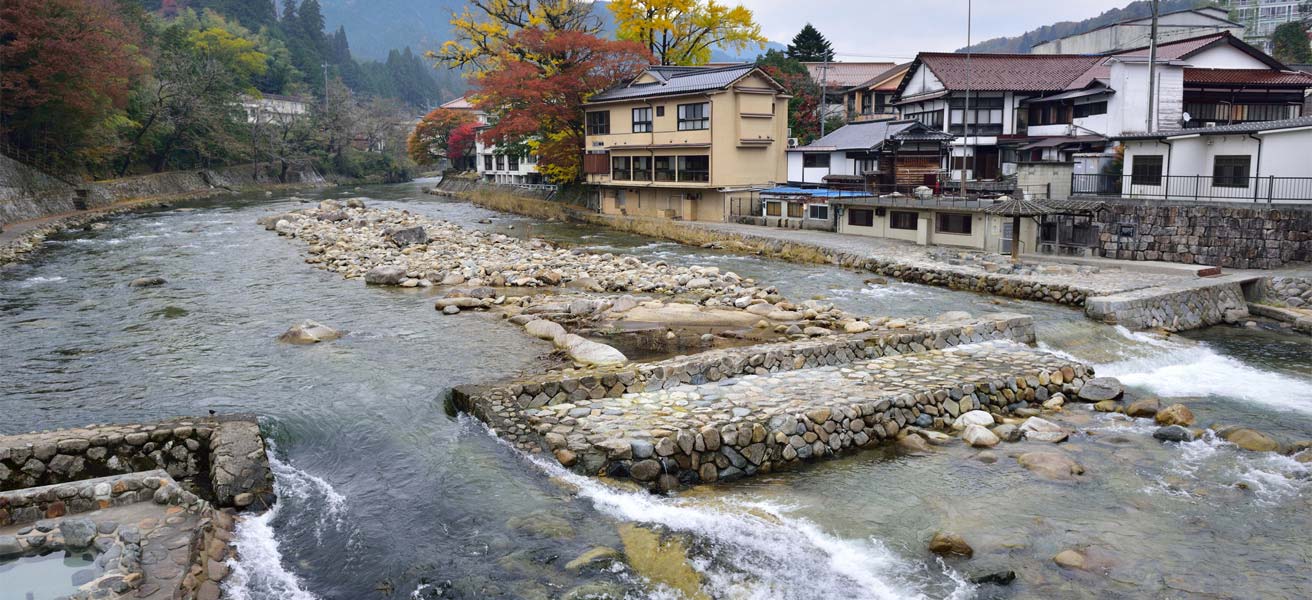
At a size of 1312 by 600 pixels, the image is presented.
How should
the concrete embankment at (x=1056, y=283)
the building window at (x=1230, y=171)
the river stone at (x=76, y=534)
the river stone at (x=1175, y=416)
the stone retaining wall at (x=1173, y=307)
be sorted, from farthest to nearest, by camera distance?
1. the building window at (x=1230, y=171)
2. the concrete embankment at (x=1056, y=283)
3. the stone retaining wall at (x=1173, y=307)
4. the river stone at (x=1175, y=416)
5. the river stone at (x=76, y=534)

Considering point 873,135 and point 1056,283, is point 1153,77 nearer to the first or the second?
point 873,135

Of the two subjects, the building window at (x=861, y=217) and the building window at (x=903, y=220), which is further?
the building window at (x=861, y=217)

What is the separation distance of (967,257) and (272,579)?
21463 mm

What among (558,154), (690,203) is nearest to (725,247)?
(690,203)

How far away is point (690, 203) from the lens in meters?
38.2

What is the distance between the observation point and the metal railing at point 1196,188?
858 inches

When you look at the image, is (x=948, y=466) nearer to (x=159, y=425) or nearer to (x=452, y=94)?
(x=159, y=425)

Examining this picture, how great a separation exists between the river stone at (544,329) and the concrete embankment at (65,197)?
19925 millimetres

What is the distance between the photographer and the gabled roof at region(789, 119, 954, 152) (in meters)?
34.0

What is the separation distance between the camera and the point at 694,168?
36781 millimetres

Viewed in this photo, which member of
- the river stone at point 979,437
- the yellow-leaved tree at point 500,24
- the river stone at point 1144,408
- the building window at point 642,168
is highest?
the yellow-leaved tree at point 500,24

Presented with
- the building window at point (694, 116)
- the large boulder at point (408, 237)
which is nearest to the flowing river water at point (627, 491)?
the large boulder at point (408, 237)

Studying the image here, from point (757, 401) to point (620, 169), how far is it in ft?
100

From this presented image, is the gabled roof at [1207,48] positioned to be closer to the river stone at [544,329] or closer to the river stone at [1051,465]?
the river stone at [1051,465]
